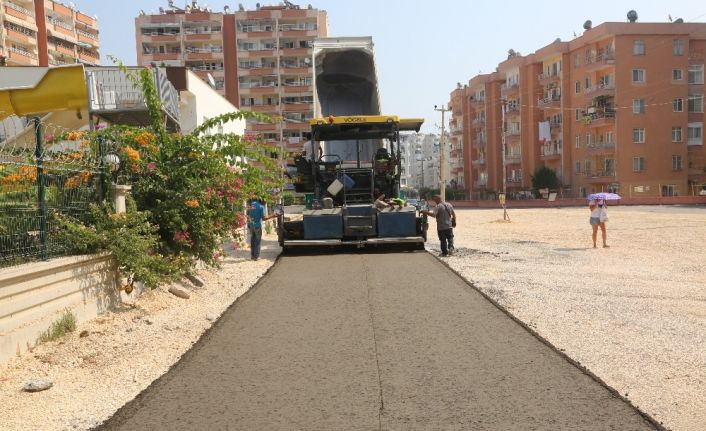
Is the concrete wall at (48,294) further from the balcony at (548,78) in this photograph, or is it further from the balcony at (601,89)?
the balcony at (548,78)

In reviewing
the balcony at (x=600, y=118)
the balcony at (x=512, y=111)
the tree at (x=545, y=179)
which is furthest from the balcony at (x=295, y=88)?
the balcony at (x=600, y=118)

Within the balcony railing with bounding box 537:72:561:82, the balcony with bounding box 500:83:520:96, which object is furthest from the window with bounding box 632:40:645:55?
the balcony with bounding box 500:83:520:96

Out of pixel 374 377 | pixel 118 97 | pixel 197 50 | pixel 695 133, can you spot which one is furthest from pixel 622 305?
pixel 197 50

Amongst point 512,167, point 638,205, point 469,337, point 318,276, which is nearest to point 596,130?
point 638,205

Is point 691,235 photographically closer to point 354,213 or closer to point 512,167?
point 354,213

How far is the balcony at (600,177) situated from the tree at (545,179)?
13.6 ft

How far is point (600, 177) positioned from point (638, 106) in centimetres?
684

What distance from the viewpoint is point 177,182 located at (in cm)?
1095

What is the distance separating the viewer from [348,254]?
683 inches

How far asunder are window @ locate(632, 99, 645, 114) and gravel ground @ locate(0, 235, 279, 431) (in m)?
56.0

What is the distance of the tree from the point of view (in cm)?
6688

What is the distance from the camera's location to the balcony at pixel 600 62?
195 feet

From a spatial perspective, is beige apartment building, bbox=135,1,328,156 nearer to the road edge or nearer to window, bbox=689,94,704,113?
window, bbox=689,94,704,113

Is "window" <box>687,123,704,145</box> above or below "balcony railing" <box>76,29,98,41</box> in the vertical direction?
below
